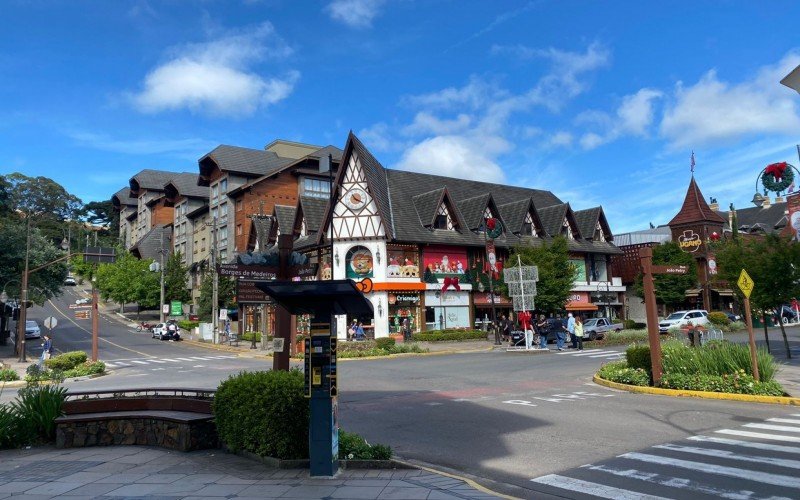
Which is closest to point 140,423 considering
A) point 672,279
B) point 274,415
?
point 274,415

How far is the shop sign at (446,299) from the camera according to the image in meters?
41.1

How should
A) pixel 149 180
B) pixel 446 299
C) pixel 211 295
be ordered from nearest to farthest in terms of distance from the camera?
pixel 446 299, pixel 211 295, pixel 149 180

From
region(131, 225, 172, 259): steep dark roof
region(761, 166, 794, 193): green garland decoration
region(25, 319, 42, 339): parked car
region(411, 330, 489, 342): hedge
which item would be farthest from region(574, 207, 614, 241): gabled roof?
region(131, 225, 172, 259): steep dark roof

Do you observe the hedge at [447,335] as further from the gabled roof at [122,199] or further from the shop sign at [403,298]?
the gabled roof at [122,199]

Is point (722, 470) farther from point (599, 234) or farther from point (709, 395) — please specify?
point (599, 234)

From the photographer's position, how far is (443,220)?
4331 cm

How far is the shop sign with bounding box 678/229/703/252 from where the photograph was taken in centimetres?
5647

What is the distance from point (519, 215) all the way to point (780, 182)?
28029 mm

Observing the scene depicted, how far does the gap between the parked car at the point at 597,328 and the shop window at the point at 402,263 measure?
11.8 metres

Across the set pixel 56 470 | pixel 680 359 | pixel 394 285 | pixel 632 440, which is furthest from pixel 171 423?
pixel 394 285

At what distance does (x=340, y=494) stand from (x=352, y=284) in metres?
2.34

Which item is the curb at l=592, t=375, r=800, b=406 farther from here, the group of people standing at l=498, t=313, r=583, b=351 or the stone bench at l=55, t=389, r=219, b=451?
the group of people standing at l=498, t=313, r=583, b=351

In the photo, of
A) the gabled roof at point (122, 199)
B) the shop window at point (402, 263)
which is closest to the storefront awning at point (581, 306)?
the shop window at point (402, 263)

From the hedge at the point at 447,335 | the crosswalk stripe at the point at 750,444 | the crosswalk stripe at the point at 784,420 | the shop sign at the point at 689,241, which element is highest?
the shop sign at the point at 689,241
